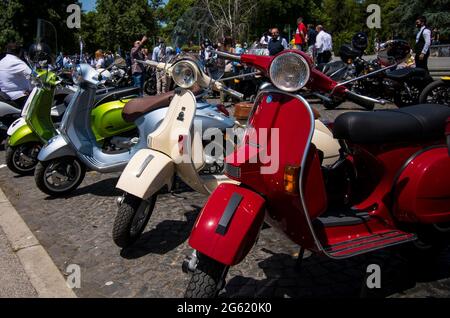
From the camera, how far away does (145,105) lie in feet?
14.9

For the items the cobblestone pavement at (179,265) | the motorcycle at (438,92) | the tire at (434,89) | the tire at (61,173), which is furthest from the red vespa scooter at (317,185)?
the motorcycle at (438,92)

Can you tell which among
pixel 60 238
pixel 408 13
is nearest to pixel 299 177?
pixel 60 238

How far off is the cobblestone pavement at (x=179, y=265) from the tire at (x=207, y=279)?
602 millimetres

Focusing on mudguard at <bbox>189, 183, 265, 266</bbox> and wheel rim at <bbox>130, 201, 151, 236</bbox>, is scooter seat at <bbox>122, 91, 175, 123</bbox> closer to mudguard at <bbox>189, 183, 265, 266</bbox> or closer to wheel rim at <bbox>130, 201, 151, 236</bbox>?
wheel rim at <bbox>130, 201, 151, 236</bbox>

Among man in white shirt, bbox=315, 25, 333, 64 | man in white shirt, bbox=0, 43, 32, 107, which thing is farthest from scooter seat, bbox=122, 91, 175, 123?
man in white shirt, bbox=315, 25, 333, 64

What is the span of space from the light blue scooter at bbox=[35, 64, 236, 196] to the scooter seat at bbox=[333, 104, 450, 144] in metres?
2.18

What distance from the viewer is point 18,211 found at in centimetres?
463

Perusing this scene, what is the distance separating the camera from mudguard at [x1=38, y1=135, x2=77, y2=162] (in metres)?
4.75

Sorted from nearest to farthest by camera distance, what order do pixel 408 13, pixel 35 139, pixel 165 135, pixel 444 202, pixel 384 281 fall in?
pixel 444 202, pixel 384 281, pixel 165 135, pixel 35 139, pixel 408 13

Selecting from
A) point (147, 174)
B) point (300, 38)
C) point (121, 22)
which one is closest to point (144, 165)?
point (147, 174)

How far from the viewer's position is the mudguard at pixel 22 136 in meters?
5.72

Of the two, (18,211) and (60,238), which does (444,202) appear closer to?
(60,238)

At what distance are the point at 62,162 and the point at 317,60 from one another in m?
8.81

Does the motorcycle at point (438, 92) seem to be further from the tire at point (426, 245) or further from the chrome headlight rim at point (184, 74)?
the chrome headlight rim at point (184, 74)
